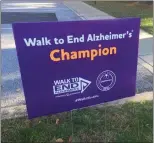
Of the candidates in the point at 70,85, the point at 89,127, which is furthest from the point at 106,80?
the point at 89,127

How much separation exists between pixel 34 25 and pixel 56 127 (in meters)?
1.18

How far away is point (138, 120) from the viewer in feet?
10.9

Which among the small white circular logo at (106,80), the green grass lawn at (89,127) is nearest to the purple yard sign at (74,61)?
the small white circular logo at (106,80)

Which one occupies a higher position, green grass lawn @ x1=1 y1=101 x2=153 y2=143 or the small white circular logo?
the small white circular logo

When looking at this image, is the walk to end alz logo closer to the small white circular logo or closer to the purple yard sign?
the purple yard sign

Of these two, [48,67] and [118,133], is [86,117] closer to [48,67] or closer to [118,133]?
[118,133]

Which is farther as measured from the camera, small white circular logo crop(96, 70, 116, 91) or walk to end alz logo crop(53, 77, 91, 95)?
small white circular logo crop(96, 70, 116, 91)

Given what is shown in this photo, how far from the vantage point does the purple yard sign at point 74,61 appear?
260cm

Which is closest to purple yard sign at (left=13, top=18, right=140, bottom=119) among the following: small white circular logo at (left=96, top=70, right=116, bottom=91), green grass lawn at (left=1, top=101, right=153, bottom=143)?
small white circular logo at (left=96, top=70, right=116, bottom=91)

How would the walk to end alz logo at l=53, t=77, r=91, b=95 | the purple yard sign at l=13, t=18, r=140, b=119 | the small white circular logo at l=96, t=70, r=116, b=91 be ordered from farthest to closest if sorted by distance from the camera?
1. the small white circular logo at l=96, t=70, r=116, b=91
2. the walk to end alz logo at l=53, t=77, r=91, b=95
3. the purple yard sign at l=13, t=18, r=140, b=119

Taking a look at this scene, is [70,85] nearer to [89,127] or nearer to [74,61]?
[74,61]

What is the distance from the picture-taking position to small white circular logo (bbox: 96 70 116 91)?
298 cm

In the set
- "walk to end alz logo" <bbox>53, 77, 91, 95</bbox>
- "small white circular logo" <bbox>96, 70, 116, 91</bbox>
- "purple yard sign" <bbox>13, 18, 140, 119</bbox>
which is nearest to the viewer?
"purple yard sign" <bbox>13, 18, 140, 119</bbox>

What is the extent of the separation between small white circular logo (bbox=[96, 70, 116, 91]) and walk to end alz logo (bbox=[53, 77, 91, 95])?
0.12 m
